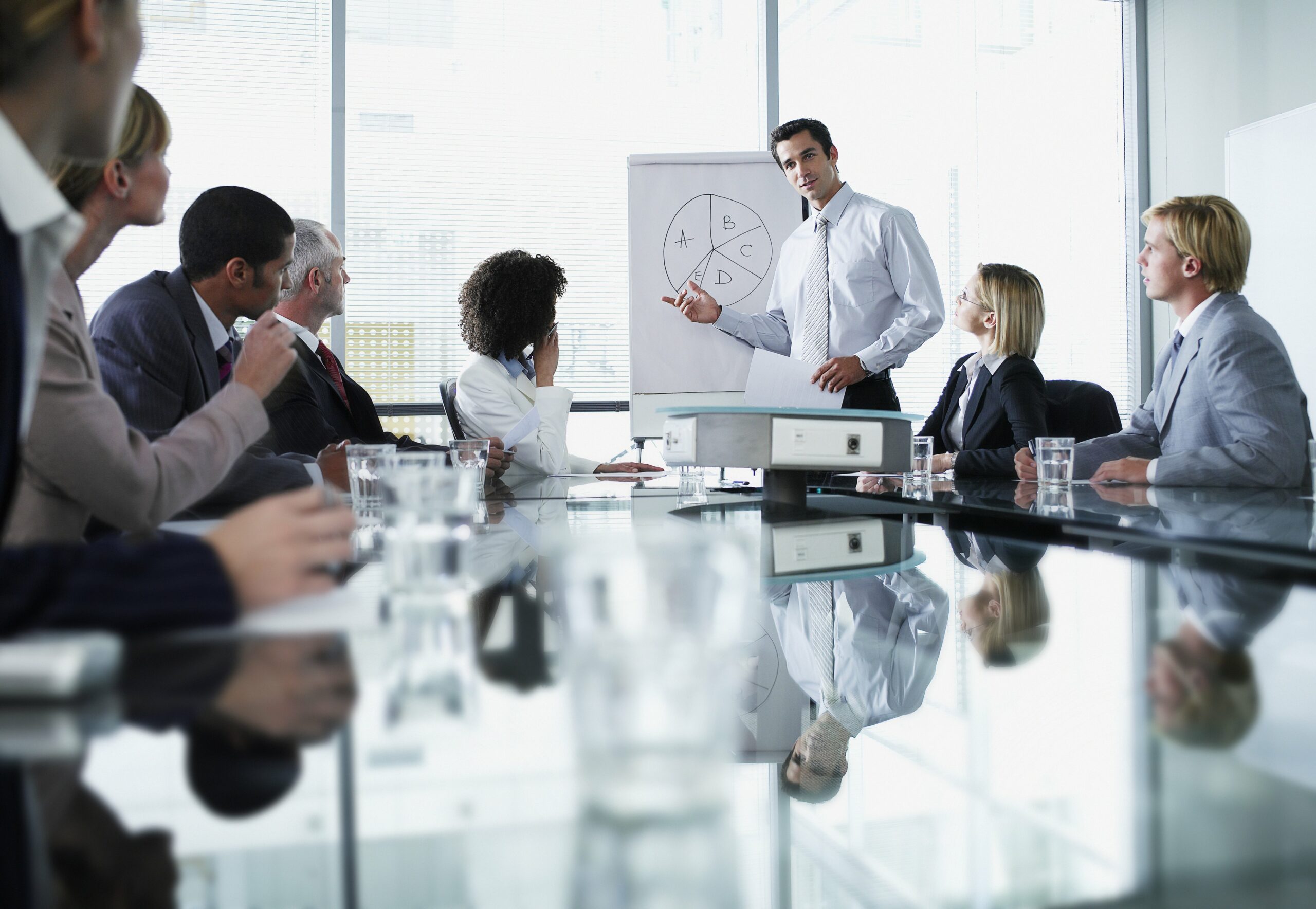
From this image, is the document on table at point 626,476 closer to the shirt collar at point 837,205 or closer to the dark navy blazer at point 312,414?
the dark navy blazer at point 312,414

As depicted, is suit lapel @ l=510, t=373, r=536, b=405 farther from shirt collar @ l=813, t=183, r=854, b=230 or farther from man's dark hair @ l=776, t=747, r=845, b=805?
man's dark hair @ l=776, t=747, r=845, b=805

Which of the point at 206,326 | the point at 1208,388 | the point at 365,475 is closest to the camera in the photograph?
the point at 365,475

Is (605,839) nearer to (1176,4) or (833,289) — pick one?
(833,289)

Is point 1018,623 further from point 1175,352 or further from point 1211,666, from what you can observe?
point 1175,352

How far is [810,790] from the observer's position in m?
0.44

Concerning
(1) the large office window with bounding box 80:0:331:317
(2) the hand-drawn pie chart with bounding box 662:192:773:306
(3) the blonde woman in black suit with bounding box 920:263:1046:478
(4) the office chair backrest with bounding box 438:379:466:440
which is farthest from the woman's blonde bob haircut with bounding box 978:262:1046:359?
(1) the large office window with bounding box 80:0:331:317

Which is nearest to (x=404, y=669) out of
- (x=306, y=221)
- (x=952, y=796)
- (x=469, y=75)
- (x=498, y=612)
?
(x=498, y=612)

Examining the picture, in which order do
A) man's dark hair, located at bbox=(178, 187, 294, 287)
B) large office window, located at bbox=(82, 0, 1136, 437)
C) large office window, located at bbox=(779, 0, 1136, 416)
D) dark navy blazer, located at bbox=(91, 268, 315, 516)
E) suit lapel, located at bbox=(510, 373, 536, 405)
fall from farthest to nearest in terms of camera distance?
large office window, located at bbox=(779, 0, 1136, 416) < large office window, located at bbox=(82, 0, 1136, 437) < suit lapel, located at bbox=(510, 373, 536, 405) < man's dark hair, located at bbox=(178, 187, 294, 287) < dark navy blazer, located at bbox=(91, 268, 315, 516)

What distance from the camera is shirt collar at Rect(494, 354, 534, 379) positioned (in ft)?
10.8

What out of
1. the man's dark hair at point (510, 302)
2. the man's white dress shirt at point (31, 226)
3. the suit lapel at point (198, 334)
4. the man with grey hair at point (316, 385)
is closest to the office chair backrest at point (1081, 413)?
the man's dark hair at point (510, 302)

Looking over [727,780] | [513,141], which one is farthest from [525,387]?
[727,780]

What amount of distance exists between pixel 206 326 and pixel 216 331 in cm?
18

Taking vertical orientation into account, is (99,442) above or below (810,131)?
below

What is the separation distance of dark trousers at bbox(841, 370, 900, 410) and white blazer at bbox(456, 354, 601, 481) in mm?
875
